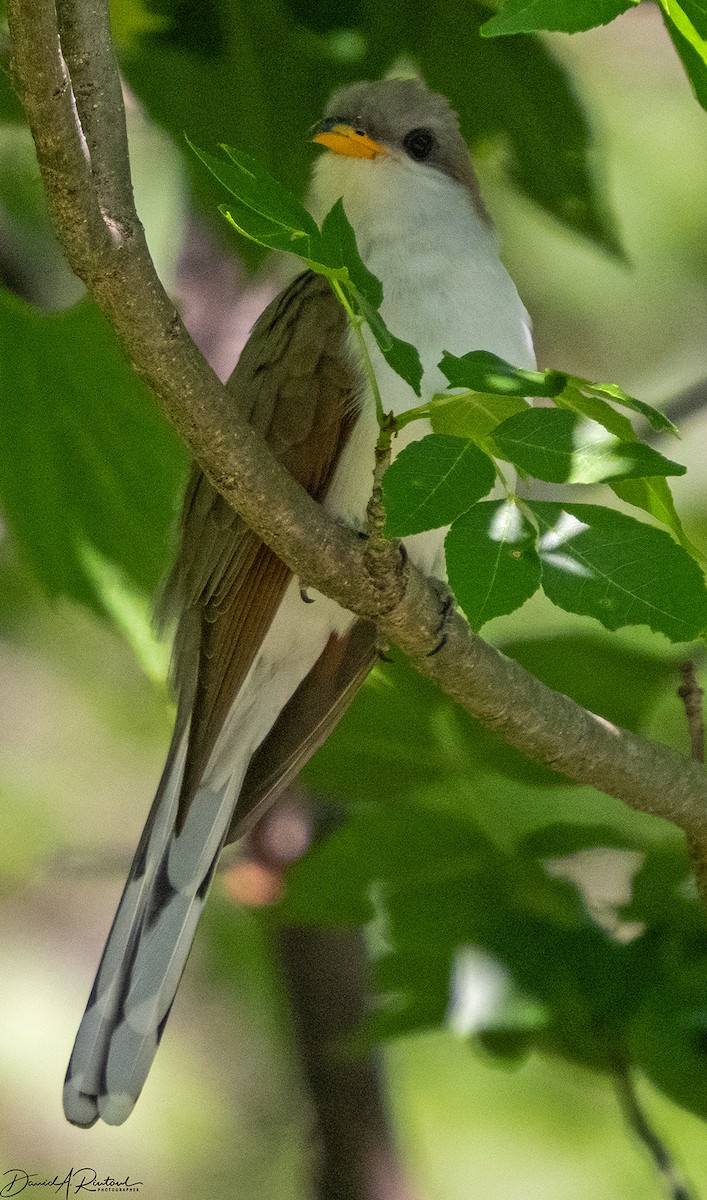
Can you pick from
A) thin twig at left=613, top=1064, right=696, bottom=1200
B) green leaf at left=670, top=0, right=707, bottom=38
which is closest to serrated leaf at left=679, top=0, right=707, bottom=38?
green leaf at left=670, top=0, right=707, bottom=38

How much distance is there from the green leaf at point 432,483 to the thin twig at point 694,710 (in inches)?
30.8

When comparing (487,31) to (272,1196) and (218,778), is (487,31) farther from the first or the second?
(272,1196)

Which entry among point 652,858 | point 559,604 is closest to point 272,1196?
point 652,858

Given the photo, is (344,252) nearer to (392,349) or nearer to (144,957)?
(392,349)

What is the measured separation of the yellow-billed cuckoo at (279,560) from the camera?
1548 millimetres

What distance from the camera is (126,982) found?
1.62 metres

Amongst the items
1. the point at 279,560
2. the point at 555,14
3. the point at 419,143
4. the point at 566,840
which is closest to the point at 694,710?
the point at 566,840

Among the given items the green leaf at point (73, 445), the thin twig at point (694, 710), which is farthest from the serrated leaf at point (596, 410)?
the green leaf at point (73, 445)

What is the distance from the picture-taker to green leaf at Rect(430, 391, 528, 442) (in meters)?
0.89

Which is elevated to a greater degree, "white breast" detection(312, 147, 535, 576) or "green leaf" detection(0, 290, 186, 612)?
"white breast" detection(312, 147, 535, 576)

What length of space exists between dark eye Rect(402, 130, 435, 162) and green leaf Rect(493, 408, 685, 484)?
1.09 meters

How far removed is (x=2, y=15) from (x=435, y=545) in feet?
2.77

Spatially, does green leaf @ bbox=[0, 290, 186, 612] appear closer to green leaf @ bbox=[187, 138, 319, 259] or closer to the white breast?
the white breast

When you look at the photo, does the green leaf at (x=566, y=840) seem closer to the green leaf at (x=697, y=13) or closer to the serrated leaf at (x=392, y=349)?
the serrated leaf at (x=392, y=349)
